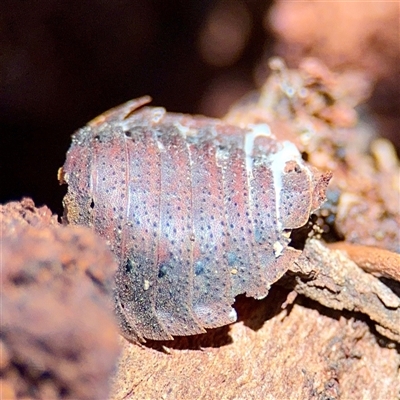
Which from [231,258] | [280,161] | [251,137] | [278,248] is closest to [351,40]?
[251,137]

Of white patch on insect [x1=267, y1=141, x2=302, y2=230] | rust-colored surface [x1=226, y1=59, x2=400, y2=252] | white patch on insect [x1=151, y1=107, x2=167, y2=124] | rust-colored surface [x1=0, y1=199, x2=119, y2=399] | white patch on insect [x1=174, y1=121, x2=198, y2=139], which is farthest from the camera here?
rust-colored surface [x1=226, y1=59, x2=400, y2=252]

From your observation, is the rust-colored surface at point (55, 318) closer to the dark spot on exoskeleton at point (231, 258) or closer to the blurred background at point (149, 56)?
the dark spot on exoskeleton at point (231, 258)

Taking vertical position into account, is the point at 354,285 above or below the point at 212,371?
above

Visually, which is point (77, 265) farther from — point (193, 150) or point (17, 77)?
point (17, 77)

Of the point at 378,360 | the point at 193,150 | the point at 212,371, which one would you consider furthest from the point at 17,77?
the point at 378,360

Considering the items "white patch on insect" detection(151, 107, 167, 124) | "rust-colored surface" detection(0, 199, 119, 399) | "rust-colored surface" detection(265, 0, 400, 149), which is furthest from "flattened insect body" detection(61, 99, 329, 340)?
"rust-colored surface" detection(265, 0, 400, 149)

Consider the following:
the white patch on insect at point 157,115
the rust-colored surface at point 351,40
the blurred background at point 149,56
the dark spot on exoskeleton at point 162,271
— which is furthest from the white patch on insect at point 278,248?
the rust-colored surface at point 351,40

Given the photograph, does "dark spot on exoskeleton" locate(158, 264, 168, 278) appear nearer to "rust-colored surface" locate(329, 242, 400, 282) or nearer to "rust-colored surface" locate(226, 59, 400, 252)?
"rust-colored surface" locate(329, 242, 400, 282)
